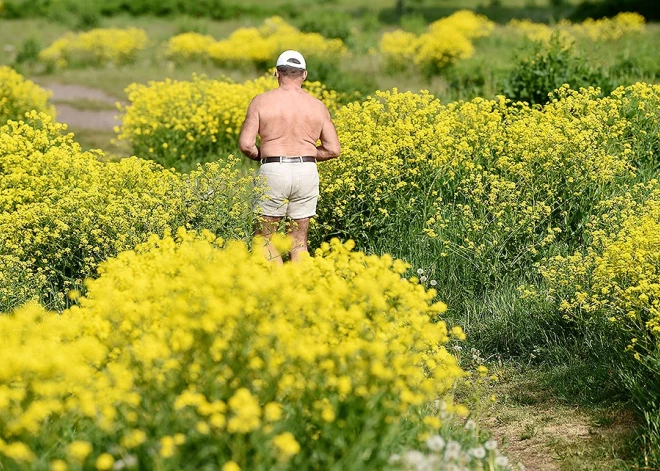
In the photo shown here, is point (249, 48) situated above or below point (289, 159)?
below

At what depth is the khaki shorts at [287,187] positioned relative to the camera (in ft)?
20.6

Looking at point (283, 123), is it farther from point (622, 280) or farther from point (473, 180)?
point (622, 280)

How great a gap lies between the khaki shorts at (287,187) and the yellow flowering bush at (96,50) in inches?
669

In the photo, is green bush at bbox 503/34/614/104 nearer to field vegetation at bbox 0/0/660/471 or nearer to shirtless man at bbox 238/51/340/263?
field vegetation at bbox 0/0/660/471

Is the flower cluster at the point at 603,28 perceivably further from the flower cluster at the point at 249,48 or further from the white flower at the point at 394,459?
the white flower at the point at 394,459

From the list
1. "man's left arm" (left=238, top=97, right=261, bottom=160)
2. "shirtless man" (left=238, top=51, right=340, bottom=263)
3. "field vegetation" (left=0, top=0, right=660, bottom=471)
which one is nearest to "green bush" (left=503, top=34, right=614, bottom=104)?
"field vegetation" (left=0, top=0, right=660, bottom=471)

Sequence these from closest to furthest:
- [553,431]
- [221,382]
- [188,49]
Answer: [221,382] → [553,431] → [188,49]

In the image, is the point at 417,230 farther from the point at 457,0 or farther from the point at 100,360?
the point at 457,0

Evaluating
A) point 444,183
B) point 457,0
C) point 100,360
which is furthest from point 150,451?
point 457,0

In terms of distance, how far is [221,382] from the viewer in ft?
11.0

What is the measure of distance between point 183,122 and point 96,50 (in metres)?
13.2

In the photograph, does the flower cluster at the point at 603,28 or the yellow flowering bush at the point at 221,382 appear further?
the flower cluster at the point at 603,28

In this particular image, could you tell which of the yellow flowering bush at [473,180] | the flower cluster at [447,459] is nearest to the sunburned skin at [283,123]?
the yellow flowering bush at [473,180]

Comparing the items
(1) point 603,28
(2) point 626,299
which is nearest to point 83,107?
(2) point 626,299
